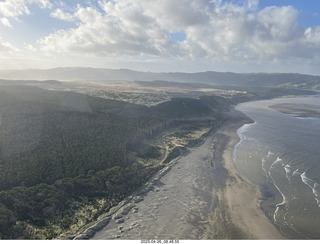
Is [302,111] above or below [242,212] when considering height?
above

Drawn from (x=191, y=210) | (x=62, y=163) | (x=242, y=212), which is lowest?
(x=191, y=210)

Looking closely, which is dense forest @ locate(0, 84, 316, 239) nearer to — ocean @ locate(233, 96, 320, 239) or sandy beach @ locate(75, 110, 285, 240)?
sandy beach @ locate(75, 110, 285, 240)

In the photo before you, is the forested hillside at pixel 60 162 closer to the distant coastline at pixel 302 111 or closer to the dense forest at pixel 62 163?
the dense forest at pixel 62 163

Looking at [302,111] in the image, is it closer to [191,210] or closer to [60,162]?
[191,210]

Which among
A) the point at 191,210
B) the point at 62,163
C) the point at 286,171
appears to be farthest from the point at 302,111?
the point at 62,163

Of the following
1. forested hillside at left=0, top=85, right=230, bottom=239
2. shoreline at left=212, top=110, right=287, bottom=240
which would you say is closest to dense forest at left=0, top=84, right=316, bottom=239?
forested hillside at left=0, top=85, right=230, bottom=239
